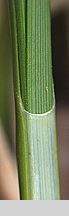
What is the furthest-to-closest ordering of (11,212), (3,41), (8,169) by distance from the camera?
(8,169) → (3,41) → (11,212)

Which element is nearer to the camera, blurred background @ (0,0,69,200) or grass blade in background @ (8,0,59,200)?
grass blade in background @ (8,0,59,200)

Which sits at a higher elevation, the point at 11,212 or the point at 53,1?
the point at 53,1

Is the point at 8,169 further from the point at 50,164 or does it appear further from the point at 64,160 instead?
the point at 50,164

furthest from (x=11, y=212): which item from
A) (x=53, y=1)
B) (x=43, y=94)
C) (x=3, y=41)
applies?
(x=53, y=1)

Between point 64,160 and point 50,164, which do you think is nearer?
point 50,164

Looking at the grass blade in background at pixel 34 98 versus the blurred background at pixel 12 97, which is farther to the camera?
the blurred background at pixel 12 97
